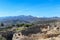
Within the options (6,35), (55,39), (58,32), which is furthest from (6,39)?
(55,39)

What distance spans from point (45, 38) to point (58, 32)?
2335mm

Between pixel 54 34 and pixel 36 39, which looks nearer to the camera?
pixel 36 39

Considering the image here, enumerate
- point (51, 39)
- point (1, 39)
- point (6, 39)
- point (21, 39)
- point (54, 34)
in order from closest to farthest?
1. point (51, 39)
2. point (21, 39)
3. point (54, 34)
4. point (1, 39)
5. point (6, 39)

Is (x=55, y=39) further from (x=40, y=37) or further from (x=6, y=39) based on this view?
(x=6, y=39)

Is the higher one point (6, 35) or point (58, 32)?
point (58, 32)

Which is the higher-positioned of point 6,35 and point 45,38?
point 45,38

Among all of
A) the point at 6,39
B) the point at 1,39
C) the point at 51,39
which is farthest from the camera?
the point at 6,39

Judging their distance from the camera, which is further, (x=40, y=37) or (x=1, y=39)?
(x=1, y=39)

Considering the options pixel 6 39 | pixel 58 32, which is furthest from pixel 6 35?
pixel 58 32

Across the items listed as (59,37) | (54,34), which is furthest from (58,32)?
(59,37)

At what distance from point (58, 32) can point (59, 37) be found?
2.02 meters

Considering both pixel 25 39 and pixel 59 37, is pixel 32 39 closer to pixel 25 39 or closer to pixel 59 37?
pixel 25 39

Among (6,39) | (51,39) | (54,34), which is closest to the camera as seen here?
(51,39)

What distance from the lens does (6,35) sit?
39.4 meters
